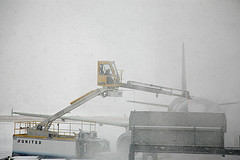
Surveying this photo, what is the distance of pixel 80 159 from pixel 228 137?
15.2 meters

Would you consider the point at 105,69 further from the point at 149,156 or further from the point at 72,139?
the point at 149,156

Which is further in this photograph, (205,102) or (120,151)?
(205,102)

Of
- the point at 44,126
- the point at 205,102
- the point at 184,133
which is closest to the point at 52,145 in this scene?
the point at 44,126

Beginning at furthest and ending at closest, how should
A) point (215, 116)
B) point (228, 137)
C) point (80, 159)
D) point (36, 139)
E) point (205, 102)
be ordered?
point (205, 102) < point (228, 137) < point (36, 139) < point (80, 159) < point (215, 116)

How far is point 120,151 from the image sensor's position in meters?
17.4

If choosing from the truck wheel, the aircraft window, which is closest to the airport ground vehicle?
the aircraft window

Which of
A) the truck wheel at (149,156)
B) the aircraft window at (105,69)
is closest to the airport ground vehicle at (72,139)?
the aircraft window at (105,69)

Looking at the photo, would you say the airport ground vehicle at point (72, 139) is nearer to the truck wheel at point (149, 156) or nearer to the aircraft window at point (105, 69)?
the aircraft window at point (105, 69)

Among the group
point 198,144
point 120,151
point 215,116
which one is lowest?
point 120,151

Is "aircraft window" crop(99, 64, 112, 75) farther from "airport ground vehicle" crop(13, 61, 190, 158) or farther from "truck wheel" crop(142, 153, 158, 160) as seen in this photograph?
"truck wheel" crop(142, 153, 158, 160)

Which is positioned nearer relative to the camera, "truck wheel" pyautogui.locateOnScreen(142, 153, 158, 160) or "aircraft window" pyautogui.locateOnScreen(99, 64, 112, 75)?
"truck wheel" pyautogui.locateOnScreen(142, 153, 158, 160)

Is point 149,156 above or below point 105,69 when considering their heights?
below

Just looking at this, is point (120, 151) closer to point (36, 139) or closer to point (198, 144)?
point (36, 139)

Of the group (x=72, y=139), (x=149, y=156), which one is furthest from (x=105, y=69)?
(x=149, y=156)
